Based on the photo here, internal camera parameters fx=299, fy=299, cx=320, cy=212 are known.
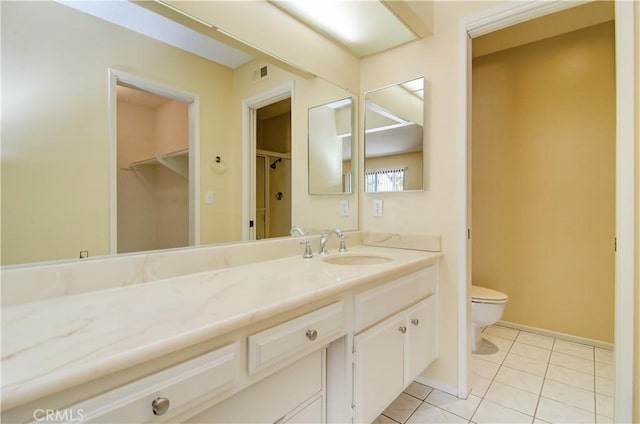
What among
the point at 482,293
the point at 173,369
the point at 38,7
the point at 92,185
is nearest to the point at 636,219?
the point at 482,293

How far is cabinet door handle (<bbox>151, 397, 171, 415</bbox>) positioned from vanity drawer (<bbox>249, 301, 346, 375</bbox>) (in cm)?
21

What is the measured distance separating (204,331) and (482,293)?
2219 millimetres

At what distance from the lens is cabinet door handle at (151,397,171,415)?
1.95ft

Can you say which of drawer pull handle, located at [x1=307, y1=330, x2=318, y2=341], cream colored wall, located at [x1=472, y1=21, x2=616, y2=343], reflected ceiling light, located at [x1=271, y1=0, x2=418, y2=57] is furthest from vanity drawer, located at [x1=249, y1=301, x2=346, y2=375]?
cream colored wall, located at [x1=472, y1=21, x2=616, y2=343]

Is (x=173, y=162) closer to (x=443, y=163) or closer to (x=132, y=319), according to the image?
(x=132, y=319)

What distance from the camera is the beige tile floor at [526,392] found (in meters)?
1.50

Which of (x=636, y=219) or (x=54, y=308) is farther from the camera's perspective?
(x=636, y=219)

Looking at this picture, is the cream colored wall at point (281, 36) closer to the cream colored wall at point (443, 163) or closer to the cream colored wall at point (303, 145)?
the cream colored wall at point (303, 145)

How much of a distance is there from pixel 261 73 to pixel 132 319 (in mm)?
1221

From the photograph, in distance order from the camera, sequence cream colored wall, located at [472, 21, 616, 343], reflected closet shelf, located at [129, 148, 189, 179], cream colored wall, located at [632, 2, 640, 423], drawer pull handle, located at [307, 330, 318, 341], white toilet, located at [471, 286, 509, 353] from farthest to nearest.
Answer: cream colored wall, located at [472, 21, 616, 343]
white toilet, located at [471, 286, 509, 353]
cream colored wall, located at [632, 2, 640, 423]
reflected closet shelf, located at [129, 148, 189, 179]
drawer pull handle, located at [307, 330, 318, 341]

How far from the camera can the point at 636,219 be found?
1.23 m

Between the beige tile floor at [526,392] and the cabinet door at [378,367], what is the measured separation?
350 millimetres

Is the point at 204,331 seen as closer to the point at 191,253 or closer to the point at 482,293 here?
the point at 191,253

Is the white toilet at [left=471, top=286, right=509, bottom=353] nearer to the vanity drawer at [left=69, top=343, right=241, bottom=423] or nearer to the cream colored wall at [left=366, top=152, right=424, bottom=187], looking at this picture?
the cream colored wall at [left=366, top=152, right=424, bottom=187]
